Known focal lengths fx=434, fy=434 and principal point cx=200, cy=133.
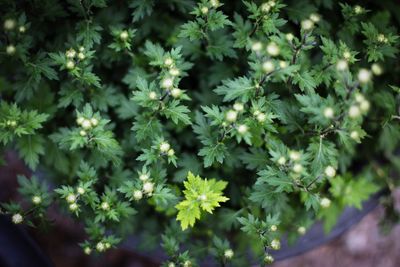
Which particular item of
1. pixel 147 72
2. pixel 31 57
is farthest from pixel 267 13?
pixel 31 57

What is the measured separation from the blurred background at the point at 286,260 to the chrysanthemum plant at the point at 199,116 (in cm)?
102

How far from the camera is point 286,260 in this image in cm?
411

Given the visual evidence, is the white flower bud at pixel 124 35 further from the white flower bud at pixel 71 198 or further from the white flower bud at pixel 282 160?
the white flower bud at pixel 282 160

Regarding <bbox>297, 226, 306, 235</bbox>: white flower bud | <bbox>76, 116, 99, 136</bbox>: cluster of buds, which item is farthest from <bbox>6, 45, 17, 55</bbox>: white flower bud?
<bbox>297, 226, 306, 235</bbox>: white flower bud

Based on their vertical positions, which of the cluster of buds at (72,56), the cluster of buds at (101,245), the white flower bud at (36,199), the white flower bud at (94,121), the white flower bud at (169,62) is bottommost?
the cluster of buds at (101,245)

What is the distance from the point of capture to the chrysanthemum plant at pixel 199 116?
2.39m

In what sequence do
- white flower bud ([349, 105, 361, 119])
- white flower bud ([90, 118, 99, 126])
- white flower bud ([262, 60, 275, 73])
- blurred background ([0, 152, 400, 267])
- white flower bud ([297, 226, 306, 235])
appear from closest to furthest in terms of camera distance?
white flower bud ([349, 105, 361, 119]), white flower bud ([262, 60, 275, 73]), white flower bud ([90, 118, 99, 126]), white flower bud ([297, 226, 306, 235]), blurred background ([0, 152, 400, 267])

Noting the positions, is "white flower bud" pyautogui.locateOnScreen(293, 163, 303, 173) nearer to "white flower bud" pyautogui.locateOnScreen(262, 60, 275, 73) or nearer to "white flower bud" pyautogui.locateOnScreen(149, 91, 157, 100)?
"white flower bud" pyautogui.locateOnScreen(262, 60, 275, 73)

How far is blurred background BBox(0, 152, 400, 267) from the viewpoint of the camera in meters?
4.12

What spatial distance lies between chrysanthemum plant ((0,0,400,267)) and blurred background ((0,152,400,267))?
1.02 m

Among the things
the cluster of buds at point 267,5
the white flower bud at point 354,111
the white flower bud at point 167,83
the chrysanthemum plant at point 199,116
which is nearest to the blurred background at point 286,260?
the chrysanthemum plant at point 199,116

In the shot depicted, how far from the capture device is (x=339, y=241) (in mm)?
4223

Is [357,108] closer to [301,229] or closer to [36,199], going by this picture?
[301,229]

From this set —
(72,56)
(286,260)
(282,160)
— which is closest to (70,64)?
(72,56)
